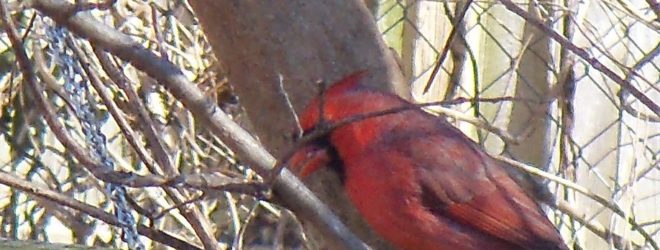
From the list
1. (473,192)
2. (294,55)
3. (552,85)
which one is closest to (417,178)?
(473,192)

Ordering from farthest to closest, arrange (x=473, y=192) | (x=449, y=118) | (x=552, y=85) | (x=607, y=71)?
(x=552, y=85)
(x=449, y=118)
(x=473, y=192)
(x=607, y=71)

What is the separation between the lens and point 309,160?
78.7 inches

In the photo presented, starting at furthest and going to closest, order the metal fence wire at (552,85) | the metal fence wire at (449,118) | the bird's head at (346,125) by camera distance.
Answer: the metal fence wire at (552,85), the metal fence wire at (449,118), the bird's head at (346,125)

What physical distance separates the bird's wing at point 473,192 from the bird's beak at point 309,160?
0.14 metres

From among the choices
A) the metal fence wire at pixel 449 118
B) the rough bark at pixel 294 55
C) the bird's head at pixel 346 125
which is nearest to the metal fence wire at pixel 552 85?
the metal fence wire at pixel 449 118

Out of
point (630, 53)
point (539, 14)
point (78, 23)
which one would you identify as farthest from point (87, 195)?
point (78, 23)

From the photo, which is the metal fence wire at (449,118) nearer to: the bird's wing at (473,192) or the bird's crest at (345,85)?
the bird's wing at (473,192)

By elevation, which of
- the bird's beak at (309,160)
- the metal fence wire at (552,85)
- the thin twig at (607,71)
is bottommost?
the bird's beak at (309,160)

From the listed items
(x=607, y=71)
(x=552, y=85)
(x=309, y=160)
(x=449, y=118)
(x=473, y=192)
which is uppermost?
(x=552, y=85)

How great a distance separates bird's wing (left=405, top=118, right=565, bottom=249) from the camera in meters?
2.09

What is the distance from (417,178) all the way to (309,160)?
19 centimetres

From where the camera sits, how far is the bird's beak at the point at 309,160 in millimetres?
2002

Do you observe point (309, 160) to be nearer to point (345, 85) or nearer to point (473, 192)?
point (345, 85)

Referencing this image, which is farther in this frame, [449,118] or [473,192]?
[449,118]
